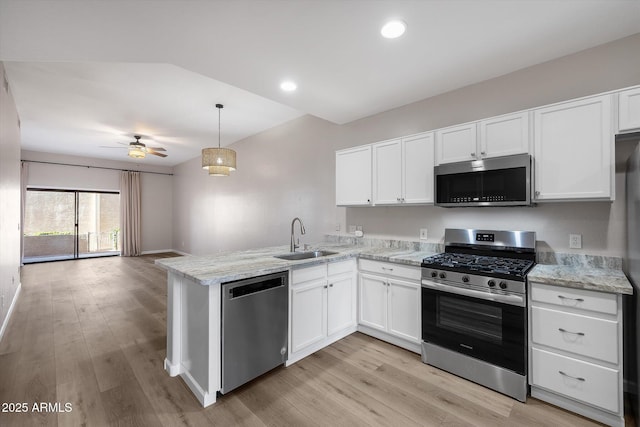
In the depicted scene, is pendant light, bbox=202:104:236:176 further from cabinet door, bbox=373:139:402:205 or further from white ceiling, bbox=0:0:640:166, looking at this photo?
cabinet door, bbox=373:139:402:205

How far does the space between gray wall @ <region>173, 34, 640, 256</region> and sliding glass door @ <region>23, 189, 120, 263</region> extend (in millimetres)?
3608

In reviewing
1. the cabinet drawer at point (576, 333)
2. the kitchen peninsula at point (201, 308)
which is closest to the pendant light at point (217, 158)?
the kitchen peninsula at point (201, 308)

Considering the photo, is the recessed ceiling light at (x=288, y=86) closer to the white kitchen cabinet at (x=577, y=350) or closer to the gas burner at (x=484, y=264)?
the gas burner at (x=484, y=264)

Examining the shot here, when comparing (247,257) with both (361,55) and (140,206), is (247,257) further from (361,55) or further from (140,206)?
(140,206)

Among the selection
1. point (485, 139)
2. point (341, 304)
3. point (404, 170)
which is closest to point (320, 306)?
point (341, 304)

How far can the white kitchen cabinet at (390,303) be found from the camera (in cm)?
256

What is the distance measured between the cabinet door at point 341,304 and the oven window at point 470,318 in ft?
3.01

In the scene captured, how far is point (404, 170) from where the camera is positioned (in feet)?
9.62

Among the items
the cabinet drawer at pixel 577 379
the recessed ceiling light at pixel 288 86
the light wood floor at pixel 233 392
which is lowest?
the light wood floor at pixel 233 392

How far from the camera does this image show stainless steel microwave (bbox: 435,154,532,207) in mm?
2178

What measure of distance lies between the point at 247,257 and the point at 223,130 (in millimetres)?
3612

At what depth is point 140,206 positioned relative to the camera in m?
8.57

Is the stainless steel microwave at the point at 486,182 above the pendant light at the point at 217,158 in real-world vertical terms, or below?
below

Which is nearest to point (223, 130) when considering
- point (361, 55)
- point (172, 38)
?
point (172, 38)
